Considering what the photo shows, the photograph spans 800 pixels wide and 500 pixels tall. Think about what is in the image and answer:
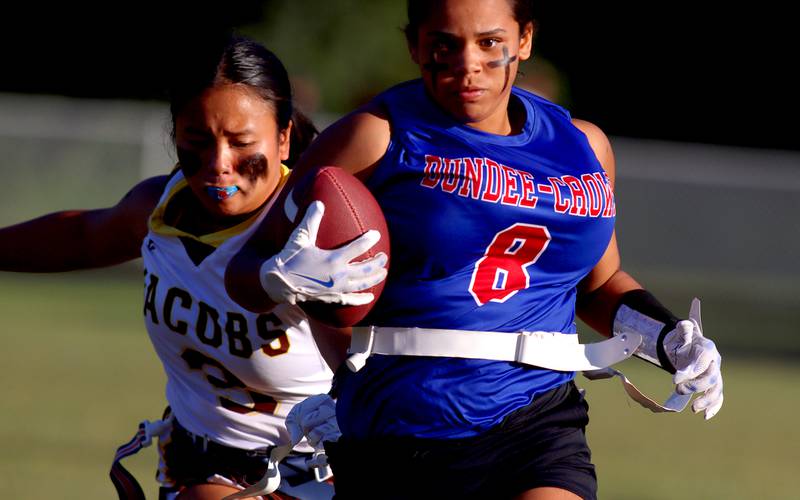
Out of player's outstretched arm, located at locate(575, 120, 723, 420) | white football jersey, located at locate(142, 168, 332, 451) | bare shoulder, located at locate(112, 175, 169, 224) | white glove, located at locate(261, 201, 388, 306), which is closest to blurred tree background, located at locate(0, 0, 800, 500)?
bare shoulder, located at locate(112, 175, 169, 224)

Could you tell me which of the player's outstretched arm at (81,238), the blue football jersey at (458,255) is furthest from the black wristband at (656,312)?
the player's outstretched arm at (81,238)

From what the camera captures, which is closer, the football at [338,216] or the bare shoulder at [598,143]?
the football at [338,216]

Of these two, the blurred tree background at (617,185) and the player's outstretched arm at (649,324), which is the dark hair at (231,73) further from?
the player's outstretched arm at (649,324)

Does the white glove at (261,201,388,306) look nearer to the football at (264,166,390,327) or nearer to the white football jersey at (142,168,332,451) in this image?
the football at (264,166,390,327)

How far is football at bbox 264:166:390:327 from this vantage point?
317 cm

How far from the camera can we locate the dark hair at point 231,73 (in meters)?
3.90

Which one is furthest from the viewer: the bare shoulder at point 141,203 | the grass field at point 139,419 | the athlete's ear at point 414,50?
the grass field at point 139,419

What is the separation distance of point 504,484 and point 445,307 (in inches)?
17.3

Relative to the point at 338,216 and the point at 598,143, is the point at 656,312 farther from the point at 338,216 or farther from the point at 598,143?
the point at 338,216

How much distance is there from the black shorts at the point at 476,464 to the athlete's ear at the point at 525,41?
834 mm

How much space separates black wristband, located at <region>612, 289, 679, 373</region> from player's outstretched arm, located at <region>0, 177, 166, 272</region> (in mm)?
1508

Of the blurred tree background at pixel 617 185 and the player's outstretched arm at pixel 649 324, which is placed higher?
the player's outstretched arm at pixel 649 324

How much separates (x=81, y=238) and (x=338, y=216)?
1.57m

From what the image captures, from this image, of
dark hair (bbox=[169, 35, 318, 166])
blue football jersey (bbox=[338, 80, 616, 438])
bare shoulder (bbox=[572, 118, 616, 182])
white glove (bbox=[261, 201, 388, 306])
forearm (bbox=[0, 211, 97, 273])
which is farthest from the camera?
forearm (bbox=[0, 211, 97, 273])
